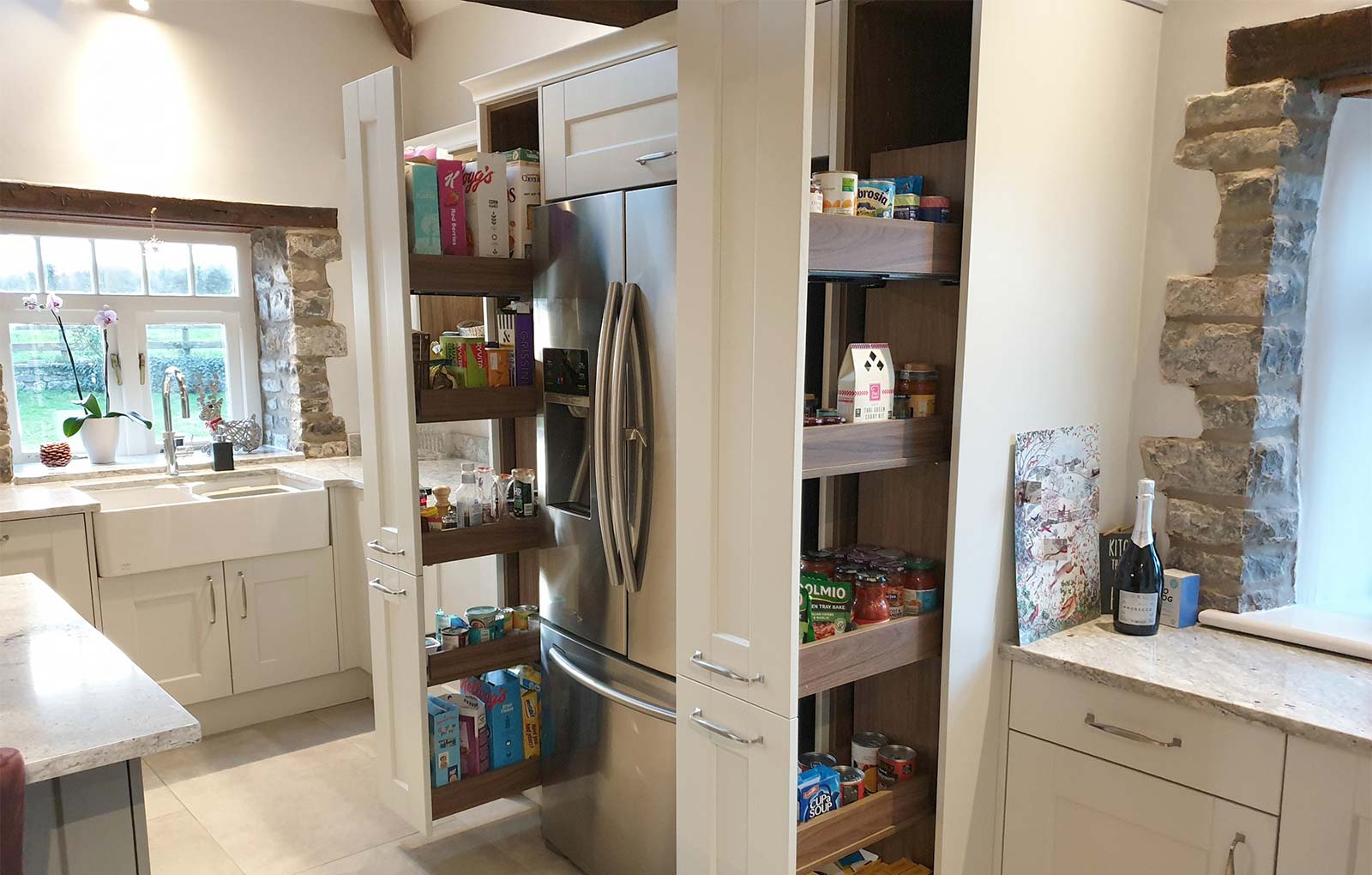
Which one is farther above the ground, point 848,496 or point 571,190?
point 571,190

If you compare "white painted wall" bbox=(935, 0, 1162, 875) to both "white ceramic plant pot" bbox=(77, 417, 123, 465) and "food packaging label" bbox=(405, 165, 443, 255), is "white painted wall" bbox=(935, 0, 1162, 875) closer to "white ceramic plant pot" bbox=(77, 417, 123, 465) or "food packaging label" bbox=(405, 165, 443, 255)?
"food packaging label" bbox=(405, 165, 443, 255)

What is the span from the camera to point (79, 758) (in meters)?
1.38

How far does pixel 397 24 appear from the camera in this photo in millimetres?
4398

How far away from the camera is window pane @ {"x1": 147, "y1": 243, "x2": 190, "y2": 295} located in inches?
158

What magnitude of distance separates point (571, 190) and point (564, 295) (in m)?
0.35

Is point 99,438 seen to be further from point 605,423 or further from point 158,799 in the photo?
point 605,423

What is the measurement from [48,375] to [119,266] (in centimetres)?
53

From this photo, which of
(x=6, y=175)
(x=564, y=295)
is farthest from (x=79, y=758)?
(x=6, y=175)

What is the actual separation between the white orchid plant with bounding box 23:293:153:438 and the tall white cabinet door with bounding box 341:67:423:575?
6.25 ft

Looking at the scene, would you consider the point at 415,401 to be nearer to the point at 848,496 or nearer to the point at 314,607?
the point at 848,496

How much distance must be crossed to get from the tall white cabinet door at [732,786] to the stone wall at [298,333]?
291 centimetres

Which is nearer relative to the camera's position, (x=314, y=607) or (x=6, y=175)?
(x=6, y=175)

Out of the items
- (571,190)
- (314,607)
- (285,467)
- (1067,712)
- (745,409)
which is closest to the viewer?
(745,409)

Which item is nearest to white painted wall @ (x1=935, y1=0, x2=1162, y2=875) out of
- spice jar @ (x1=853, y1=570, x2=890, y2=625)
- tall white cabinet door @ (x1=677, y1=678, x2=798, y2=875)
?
spice jar @ (x1=853, y1=570, x2=890, y2=625)
